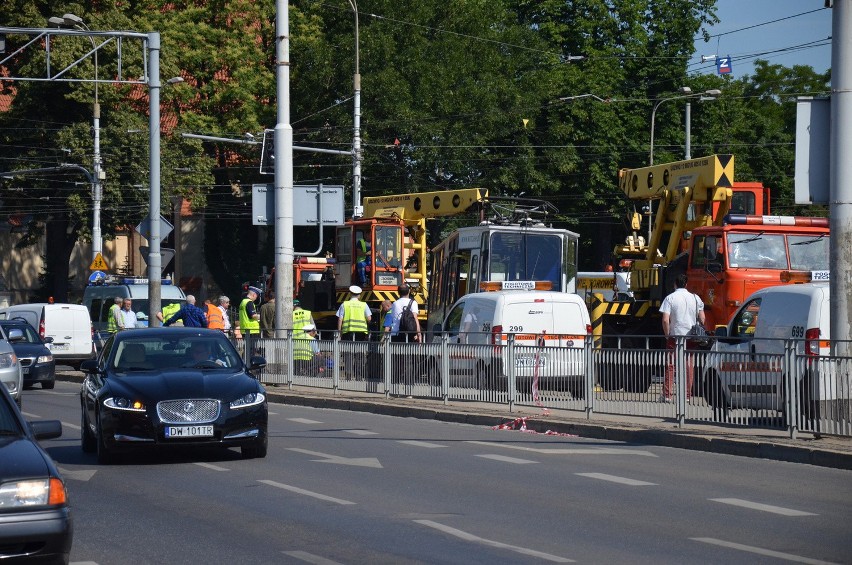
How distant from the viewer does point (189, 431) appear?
14.5 metres

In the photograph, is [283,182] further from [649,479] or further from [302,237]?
[302,237]

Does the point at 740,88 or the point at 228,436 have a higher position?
the point at 740,88

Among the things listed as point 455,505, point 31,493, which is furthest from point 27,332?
point 31,493

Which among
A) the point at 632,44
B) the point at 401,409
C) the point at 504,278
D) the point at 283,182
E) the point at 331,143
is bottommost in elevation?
the point at 401,409

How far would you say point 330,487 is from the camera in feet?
41.7

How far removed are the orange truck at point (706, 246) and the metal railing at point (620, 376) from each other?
300cm

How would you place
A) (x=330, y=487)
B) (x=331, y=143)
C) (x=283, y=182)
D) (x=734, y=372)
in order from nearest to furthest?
(x=330, y=487)
(x=734, y=372)
(x=283, y=182)
(x=331, y=143)

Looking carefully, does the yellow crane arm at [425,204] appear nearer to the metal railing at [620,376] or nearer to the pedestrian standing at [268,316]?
the pedestrian standing at [268,316]

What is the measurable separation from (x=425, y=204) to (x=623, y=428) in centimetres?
1729

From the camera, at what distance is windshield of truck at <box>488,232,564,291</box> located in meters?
28.9

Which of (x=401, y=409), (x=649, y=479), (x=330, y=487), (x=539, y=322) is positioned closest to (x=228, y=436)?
(x=330, y=487)

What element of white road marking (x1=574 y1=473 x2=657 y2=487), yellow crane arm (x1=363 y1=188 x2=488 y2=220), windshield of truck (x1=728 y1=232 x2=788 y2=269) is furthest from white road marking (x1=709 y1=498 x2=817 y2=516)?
yellow crane arm (x1=363 y1=188 x2=488 y2=220)

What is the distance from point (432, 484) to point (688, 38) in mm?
49143

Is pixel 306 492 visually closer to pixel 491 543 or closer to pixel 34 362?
pixel 491 543
